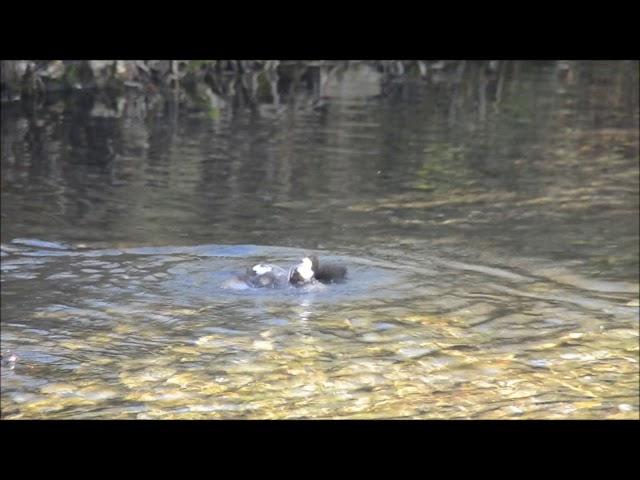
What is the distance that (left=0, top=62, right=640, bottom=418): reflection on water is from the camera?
6.30 meters

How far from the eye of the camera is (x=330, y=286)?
8.48 meters

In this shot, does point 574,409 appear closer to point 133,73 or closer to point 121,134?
point 121,134

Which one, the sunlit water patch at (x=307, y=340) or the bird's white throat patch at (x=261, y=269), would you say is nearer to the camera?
the sunlit water patch at (x=307, y=340)

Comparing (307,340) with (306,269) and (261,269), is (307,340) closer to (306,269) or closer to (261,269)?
(306,269)

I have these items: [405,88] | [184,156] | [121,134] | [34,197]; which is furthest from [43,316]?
[405,88]

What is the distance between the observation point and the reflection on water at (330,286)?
6.30 metres

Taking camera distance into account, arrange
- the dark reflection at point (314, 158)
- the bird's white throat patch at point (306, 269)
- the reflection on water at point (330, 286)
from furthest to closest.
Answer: the dark reflection at point (314, 158)
the bird's white throat patch at point (306, 269)
the reflection on water at point (330, 286)

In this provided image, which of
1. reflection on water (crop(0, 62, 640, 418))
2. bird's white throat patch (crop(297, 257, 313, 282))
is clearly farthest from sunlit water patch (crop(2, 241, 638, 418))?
bird's white throat patch (crop(297, 257, 313, 282))

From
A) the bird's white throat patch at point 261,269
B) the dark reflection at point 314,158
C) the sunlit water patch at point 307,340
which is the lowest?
the sunlit water patch at point 307,340

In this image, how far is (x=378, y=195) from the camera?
12133mm

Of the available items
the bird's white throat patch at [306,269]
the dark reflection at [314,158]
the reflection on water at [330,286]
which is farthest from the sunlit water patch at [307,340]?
the dark reflection at [314,158]

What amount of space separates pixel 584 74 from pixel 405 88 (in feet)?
18.4

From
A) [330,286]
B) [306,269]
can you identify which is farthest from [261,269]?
[330,286]

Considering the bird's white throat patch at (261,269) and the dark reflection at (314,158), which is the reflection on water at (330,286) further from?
the bird's white throat patch at (261,269)
